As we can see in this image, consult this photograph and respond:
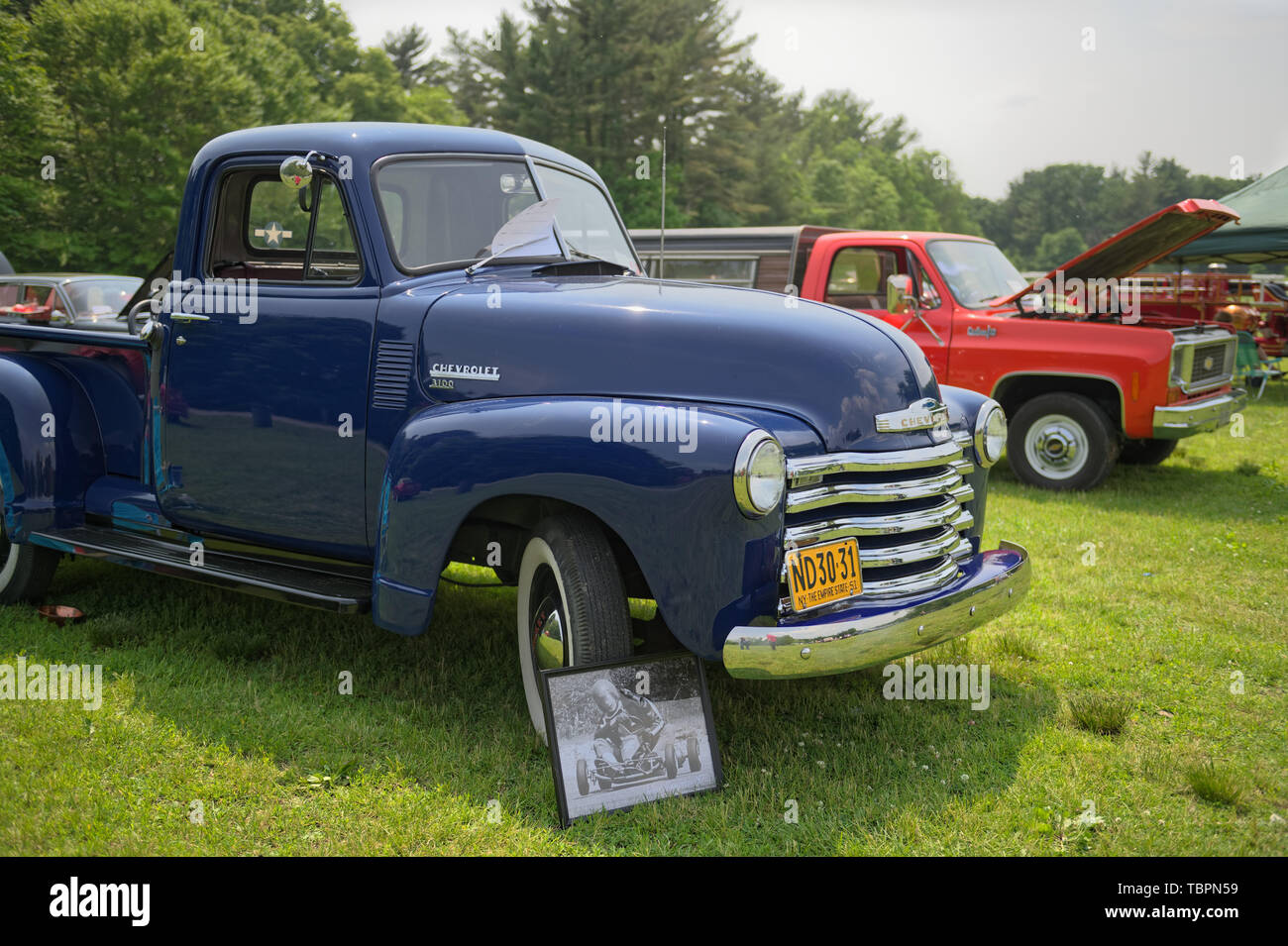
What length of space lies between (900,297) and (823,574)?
16.5 feet

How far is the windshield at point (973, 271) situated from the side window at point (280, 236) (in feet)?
19.5

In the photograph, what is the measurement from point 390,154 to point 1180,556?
511 centimetres

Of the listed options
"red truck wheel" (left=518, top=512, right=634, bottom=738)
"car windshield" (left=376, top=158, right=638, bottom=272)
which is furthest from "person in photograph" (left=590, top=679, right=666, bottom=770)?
"car windshield" (left=376, top=158, right=638, bottom=272)

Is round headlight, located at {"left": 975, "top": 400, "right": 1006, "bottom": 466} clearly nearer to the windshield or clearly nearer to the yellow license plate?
the yellow license plate

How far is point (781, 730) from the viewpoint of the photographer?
3834mm

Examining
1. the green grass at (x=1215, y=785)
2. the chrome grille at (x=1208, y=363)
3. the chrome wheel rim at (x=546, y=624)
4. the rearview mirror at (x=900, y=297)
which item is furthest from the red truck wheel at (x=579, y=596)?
the chrome grille at (x=1208, y=363)

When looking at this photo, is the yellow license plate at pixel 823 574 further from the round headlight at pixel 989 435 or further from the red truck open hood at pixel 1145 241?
the red truck open hood at pixel 1145 241

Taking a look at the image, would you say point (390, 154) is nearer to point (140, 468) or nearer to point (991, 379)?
point (140, 468)

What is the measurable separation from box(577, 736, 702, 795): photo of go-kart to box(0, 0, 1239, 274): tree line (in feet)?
12.5

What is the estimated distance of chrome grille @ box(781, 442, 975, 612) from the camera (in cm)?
323

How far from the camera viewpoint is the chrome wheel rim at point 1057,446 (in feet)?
27.5

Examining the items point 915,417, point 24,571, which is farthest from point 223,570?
point 915,417
